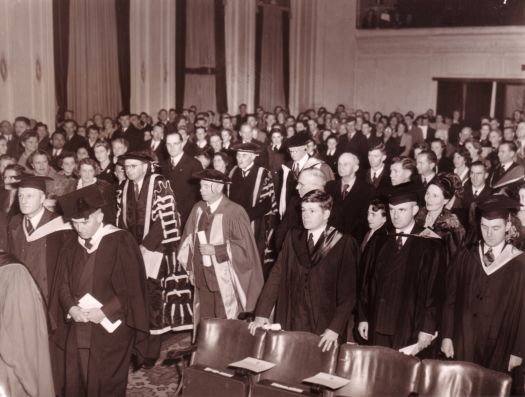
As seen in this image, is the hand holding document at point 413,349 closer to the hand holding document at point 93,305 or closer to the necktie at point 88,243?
the hand holding document at point 93,305

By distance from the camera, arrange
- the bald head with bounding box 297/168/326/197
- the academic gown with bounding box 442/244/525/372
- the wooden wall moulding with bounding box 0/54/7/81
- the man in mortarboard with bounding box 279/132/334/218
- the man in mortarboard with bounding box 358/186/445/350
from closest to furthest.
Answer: the academic gown with bounding box 442/244/525/372
the man in mortarboard with bounding box 358/186/445/350
the bald head with bounding box 297/168/326/197
the man in mortarboard with bounding box 279/132/334/218
the wooden wall moulding with bounding box 0/54/7/81

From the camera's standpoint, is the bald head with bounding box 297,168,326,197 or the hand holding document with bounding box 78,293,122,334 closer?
the hand holding document with bounding box 78,293,122,334

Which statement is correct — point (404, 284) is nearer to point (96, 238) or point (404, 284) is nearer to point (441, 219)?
point (441, 219)

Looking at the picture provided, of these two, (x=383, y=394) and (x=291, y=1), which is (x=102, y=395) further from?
(x=291, y=1)

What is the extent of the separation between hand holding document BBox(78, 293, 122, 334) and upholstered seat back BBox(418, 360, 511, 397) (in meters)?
1.94

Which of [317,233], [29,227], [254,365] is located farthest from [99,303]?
[317,233]

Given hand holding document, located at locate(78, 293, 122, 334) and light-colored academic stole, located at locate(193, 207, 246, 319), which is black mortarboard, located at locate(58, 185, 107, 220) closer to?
hand holding document, located at locate(78, 293, 122, 334)

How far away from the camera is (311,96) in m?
18.9

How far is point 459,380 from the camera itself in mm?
3479

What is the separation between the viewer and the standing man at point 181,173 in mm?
6918

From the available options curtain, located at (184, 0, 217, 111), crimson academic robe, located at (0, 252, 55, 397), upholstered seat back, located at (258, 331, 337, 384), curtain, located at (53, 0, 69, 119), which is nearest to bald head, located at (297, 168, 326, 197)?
upholstered seat back, located at (258, 331, 337, 384)

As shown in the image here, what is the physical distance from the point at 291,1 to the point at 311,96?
9.10 ft

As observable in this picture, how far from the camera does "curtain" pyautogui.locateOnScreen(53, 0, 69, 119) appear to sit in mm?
11078

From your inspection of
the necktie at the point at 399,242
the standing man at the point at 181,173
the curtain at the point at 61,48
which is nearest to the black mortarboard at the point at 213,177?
the necktie at the point at 399,242
